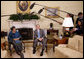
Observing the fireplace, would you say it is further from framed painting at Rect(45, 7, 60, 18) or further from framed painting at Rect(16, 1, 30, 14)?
framed painting at Rect(45, 7, 60, 18)

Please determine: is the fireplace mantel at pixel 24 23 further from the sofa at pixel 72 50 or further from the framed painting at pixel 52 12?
the sofa at pixel 72 50

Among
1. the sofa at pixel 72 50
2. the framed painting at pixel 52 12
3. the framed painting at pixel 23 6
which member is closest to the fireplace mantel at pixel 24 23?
the framed painting at pixel 23 6

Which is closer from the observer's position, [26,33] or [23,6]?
[26,33]

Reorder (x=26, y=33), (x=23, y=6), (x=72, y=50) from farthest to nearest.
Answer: (x=23, y=6)
(x=26, y=33)
(x=72, y=50)

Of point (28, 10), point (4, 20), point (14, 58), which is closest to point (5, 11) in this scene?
point (4, 20)

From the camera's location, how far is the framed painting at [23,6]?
9.08 m

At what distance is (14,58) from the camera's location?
6199 millimetres

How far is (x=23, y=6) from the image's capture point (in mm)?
9141

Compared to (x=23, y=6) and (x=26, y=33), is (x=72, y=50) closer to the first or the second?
(x=26, y=33)

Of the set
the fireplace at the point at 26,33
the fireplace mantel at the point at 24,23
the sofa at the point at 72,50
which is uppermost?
the fireplace mantel at the point at 24,23

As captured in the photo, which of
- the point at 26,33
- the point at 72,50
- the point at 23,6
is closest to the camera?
the point at 72,50

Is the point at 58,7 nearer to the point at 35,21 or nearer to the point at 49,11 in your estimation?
the point at 49,11

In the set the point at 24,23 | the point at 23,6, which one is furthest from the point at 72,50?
the point at 23,6

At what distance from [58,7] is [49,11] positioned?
1.95ft
